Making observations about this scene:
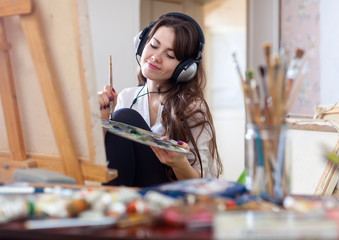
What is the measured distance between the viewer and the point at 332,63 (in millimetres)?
2570

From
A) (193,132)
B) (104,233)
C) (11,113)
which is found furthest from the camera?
(193,132)

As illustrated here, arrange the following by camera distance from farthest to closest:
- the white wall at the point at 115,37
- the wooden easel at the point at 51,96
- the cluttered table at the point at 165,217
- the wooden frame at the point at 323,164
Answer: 1. the white wall at the point at 115,37
2. the wooden frame at the point at 323,164
3. the wooden easel at the point at 51,96
4. the cluttered table at the point at 165,217

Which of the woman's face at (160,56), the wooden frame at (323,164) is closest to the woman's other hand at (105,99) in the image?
the woman's face at (160,56)

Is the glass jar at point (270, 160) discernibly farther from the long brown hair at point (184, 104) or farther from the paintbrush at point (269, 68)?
the long brown hair at point (184, 104)

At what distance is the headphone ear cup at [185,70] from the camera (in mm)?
1479

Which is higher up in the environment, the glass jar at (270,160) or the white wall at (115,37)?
the white wall at (115,37)

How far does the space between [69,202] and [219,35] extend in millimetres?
5140

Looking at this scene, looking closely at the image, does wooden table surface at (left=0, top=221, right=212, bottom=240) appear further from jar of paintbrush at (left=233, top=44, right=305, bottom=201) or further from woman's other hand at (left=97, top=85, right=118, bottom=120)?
woman's other hand at (left=97, top=85, right=118, bottom=120)

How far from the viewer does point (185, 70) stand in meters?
1.48

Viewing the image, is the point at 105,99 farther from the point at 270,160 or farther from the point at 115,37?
the point at 115,37

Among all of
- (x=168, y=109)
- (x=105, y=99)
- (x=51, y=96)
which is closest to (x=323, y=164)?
(x=168, y=109)

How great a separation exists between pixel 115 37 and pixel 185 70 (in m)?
1.71

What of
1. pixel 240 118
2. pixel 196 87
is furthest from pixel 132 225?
pixel 240 118

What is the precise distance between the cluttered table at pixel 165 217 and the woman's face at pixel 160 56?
891 millimetres
